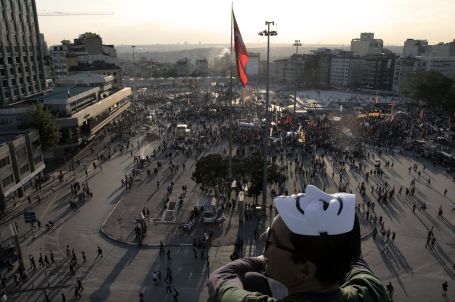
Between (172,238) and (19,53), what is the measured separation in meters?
35.3

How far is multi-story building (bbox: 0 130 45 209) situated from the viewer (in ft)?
92.5

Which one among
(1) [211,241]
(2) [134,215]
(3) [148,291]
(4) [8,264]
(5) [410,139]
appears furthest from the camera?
(5) [410,139]

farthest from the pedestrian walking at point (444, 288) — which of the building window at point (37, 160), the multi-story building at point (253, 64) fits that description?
the multi-story building at point (253, 64)

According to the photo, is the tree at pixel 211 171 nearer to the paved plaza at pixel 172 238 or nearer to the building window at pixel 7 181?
the paved plaza at pixel 172 238

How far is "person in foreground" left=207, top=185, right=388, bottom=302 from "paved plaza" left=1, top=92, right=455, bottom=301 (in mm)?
17035

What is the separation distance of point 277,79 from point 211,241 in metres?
122

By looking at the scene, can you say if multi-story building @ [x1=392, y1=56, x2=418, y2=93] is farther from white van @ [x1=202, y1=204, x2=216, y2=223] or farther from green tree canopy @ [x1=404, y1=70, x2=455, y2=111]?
white van @ [x1=202, y1=204, x2=216, y2=223]

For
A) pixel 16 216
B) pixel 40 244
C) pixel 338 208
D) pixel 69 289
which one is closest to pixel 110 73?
pixel 16 216

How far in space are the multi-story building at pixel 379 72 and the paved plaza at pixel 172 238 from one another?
77.6m

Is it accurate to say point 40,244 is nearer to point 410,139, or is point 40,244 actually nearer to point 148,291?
point 148,291

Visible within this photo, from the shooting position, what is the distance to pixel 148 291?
18.9 meters

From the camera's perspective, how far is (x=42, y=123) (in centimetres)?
3575

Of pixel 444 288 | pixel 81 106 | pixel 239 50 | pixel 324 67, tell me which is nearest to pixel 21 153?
pixel 81 106

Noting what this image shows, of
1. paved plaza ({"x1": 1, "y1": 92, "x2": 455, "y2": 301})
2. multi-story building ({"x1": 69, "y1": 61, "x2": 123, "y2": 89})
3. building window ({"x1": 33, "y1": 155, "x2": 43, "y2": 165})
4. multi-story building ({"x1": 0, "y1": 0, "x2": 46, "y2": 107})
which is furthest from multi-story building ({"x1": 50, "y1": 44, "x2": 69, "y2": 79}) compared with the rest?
paved plaza ({"x1": 1, "y1": 92, "x2": 455, "y2": 301})
